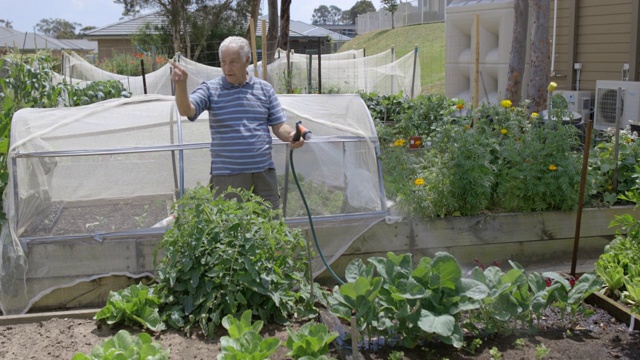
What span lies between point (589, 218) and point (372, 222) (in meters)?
1.87

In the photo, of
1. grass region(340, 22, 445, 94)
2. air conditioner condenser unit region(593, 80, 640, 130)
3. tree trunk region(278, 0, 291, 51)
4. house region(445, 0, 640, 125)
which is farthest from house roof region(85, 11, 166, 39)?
air conditioner condenser unit region(593, 80, 640, 130)

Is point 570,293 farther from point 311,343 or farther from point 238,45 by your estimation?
point 238,45

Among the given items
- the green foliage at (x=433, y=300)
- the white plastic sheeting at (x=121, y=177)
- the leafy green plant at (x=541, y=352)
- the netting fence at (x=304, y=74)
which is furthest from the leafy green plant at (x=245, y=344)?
the netting fence at (x=304, y=74)

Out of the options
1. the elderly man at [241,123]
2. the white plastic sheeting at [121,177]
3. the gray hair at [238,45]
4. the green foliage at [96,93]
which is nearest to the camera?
the gray hair at [238,45]

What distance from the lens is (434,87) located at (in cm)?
2303

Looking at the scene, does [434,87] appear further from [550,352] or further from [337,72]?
[550,352]

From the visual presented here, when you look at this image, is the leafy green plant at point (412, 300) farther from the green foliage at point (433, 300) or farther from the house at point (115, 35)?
the house at point (115, 35)

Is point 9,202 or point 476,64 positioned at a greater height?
point 476,64

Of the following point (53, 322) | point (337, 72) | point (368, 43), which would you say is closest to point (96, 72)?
point (337, 72)

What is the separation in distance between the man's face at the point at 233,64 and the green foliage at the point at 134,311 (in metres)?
1.53

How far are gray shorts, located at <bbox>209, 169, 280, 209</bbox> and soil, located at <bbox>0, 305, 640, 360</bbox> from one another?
127 centimetres

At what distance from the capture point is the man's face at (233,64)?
4.22 m

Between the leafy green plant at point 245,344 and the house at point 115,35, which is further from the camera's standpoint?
the house at point 115,35

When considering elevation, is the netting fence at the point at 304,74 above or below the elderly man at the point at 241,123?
above
